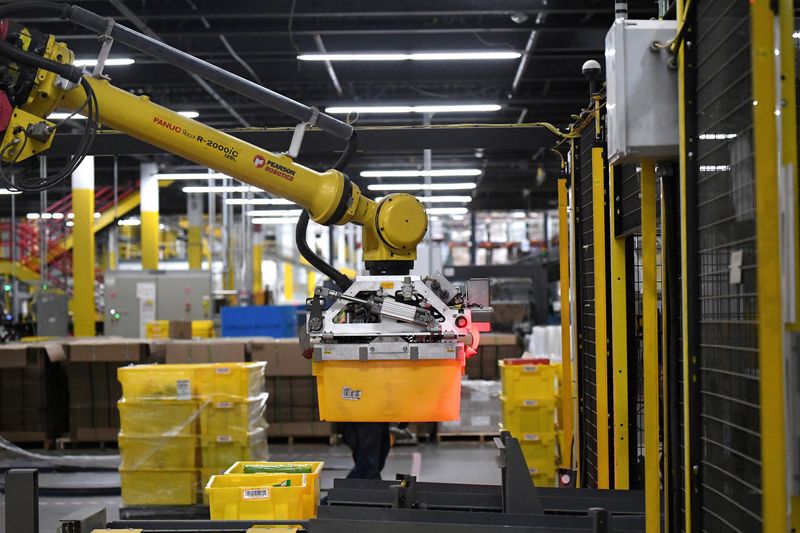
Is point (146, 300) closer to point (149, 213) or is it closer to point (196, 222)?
point (149, 213)

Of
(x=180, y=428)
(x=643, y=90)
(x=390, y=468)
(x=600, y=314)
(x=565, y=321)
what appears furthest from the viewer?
(x=390, y=468)

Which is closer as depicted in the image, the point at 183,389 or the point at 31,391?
the point at 183,389

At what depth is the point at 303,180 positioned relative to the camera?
508cm

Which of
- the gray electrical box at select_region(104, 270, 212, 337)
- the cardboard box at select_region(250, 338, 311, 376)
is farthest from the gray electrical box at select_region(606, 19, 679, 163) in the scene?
the gray electrical box at select_region(104, 270, 212, 337)

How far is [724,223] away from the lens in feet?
7.89

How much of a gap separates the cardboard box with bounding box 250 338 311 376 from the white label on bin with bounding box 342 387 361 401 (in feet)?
20.9

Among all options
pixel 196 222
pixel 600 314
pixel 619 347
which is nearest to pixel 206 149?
pixel 600 314

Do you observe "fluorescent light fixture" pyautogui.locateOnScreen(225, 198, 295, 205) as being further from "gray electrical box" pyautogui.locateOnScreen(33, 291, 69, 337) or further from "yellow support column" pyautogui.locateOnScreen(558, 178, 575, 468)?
"yellow support column" pyautogui.locateOnScreen(558, 178, 575, 468)

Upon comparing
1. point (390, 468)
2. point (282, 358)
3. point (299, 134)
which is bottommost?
point (390, 468)

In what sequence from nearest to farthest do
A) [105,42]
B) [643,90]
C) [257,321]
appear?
[643,90] < [105,42] < [257,321]

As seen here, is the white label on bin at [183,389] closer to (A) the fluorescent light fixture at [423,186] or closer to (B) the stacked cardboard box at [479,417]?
(B) the stacked cardboard box at [479,417]

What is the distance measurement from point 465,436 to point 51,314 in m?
10.9

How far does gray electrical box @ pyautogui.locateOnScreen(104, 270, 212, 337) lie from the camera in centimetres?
1747

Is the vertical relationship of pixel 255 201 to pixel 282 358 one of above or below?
above
